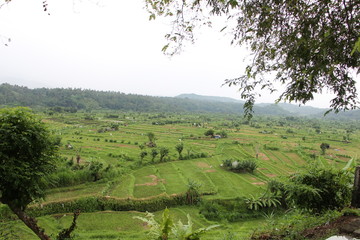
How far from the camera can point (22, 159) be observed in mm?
5688

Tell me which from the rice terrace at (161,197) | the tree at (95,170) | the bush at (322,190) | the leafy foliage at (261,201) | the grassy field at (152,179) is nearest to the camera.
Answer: the bush at (322,190)


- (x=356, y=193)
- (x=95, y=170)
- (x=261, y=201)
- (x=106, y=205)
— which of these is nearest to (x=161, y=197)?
(x=106, y=205)

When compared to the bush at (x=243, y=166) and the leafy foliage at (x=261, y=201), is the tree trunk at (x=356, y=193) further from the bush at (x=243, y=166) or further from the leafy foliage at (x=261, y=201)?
the bush at (x=243, y=166)

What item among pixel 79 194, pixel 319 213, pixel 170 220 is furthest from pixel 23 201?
pixel 79 194

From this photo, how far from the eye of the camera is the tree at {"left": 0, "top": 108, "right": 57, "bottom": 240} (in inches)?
211

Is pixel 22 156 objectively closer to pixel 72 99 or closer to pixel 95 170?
pixel 95 170

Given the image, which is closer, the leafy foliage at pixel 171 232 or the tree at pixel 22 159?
the leafy foliage at pixel 171 232

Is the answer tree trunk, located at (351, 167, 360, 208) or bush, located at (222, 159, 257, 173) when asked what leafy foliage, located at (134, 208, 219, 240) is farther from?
bush, located at (222, 159, 257, 173)

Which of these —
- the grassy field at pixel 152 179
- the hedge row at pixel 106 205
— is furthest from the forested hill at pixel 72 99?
the hedge row at pixel 106 205

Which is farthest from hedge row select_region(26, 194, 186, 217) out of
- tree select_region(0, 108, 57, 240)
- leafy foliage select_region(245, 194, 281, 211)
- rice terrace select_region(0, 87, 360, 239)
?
tree select_region(0, 108, 57, 240)

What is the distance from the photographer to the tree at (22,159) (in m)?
5.36

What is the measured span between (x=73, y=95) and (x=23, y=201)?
147992 mm

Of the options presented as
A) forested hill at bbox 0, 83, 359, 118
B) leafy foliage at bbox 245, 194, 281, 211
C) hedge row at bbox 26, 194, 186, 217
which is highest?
forested hill at bbox 0, 83, 359, 118

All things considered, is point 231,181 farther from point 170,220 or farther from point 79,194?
point 170,220
